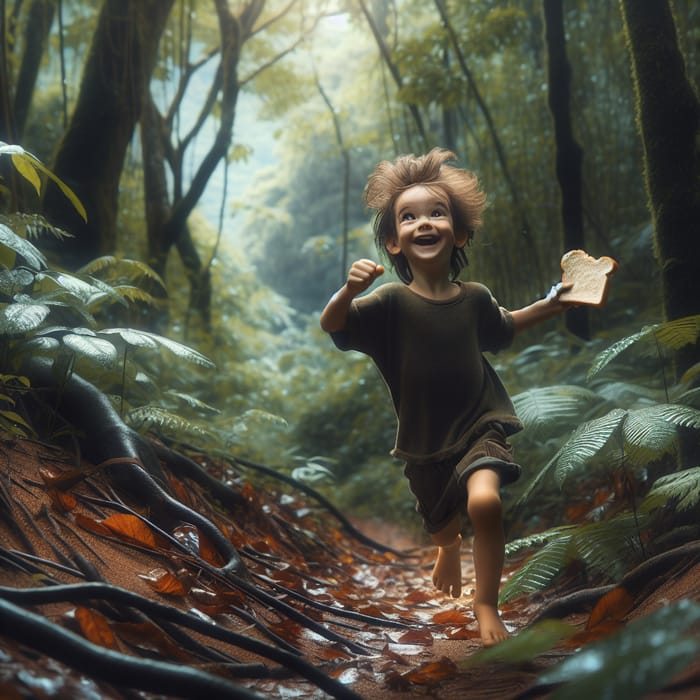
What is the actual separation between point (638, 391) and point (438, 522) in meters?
1.00

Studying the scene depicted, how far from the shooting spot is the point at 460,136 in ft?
25.7

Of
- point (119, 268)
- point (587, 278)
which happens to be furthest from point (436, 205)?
point (119, 268)

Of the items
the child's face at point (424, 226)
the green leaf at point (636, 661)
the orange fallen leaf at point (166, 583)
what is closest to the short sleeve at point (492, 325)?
the child's face at point (424, 226)

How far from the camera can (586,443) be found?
1961mm

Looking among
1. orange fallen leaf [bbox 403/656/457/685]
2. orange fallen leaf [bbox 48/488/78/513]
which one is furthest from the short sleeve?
orange fallen leaf [bbox 48/488/78/513]

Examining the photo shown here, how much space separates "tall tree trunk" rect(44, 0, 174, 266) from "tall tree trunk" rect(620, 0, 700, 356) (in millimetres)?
2591

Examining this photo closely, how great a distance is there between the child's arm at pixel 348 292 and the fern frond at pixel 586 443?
2.42ft

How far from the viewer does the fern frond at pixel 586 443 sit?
6.26ft

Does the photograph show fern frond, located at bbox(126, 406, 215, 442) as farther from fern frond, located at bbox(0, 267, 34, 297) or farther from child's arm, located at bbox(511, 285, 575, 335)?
child's arm, located at bbox(511, 285, 575, 335)

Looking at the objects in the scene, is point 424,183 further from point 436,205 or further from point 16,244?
point 16,244

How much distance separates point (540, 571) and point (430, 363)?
70cm

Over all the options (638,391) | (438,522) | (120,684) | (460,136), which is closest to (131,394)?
(438,522)

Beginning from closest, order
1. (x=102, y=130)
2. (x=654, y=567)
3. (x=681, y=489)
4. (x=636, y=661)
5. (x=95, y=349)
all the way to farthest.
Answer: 1. (x=636, y=661)
2. (x=681, y=489)
3. (x=654, y=567)
4. (x=95, y=349)
5. (x=102, y=130)

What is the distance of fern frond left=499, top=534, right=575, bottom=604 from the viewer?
202 centimetres
